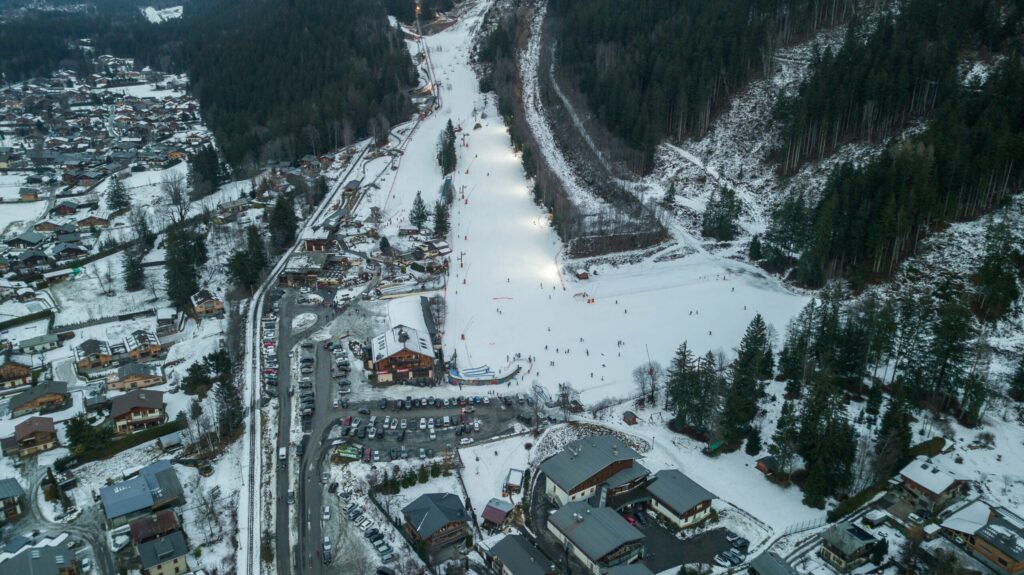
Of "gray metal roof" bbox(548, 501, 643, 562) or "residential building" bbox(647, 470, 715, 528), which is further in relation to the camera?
"residential building" bbox(647, 470, 715, 528)

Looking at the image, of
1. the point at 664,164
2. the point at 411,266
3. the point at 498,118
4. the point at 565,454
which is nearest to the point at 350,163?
the point at 498,118

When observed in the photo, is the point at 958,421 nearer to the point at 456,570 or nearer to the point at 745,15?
the point at 456,570

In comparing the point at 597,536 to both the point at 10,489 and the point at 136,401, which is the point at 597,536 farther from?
the point at 10,489

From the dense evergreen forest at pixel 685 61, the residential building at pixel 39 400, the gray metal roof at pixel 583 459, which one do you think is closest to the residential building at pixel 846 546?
the gray metal roof at pixel 583 459

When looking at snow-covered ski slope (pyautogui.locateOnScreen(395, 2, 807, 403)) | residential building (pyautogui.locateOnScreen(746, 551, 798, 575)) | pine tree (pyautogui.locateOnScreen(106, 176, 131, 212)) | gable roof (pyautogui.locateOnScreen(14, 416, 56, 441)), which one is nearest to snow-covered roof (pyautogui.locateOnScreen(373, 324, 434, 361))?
snow-covered ski slope (pyautogui.locateOnScreen(395, 2, 807, 403))

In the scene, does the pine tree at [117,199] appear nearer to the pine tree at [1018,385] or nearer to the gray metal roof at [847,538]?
the gray metal roof at [847,538]

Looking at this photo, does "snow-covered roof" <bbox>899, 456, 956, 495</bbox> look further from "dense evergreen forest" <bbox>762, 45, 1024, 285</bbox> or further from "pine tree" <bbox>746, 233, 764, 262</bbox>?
"pine tree" <bbox>746, 233, 764, 262</bbox>

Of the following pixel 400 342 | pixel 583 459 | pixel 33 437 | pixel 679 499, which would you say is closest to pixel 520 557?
pixel 583 459
